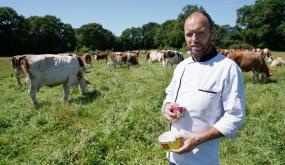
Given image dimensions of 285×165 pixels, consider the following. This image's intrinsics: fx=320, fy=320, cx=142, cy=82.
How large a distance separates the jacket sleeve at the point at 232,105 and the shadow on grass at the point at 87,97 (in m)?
9.87

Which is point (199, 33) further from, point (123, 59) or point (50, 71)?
point (123, 59)

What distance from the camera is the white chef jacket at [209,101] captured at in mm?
Result: 2434

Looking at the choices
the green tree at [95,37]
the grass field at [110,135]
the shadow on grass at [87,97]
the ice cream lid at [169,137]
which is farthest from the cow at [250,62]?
the green tree at [95,37]

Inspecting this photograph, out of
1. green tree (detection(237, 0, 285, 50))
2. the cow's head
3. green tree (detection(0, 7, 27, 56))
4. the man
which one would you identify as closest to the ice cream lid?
Answer: the man

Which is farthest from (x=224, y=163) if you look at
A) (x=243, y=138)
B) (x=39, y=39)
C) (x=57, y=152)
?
(x=39, y=39)

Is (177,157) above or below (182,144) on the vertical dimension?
below

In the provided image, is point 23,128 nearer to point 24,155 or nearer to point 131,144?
point 24,155

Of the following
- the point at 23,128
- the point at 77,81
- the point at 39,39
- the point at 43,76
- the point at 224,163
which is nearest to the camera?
the point at 224,163

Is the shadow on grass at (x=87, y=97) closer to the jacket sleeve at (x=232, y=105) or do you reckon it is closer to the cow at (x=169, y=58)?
the jacket sleeve at (x=232, y=105)

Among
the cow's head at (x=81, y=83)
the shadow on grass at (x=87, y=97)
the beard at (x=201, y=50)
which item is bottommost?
the shadow on grass at (x=87, y=97)

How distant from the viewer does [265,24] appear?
8000 cm

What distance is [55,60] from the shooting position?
12703 millimetres

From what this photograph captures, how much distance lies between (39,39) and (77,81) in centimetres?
7083

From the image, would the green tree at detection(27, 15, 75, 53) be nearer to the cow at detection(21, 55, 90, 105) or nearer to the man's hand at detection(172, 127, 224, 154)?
the cow at detection(21, 55, 90, 105)
